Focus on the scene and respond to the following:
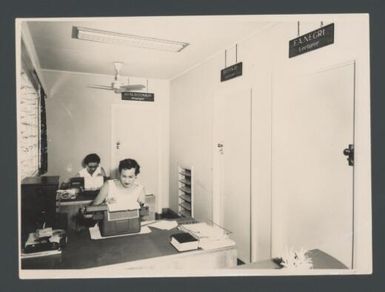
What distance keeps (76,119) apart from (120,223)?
3566mm

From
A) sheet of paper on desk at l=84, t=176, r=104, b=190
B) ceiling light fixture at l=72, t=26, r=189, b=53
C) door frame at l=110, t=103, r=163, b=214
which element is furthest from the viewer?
door frame at l=110, t=103, r=163, b=214

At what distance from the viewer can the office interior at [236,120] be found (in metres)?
1.93

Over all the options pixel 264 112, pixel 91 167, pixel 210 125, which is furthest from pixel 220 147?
pixel 91 167

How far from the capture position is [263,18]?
1.88m

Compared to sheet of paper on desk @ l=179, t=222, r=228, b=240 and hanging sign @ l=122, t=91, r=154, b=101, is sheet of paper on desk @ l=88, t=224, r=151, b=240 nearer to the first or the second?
sheet of paper on desk @ l=179, t=222, r=228, b=240

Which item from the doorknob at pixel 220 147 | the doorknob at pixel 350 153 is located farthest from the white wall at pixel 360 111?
the doorknob at pixel 220 147

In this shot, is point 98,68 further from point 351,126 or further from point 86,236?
point 351,126

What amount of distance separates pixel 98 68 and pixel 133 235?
3275 millimetres

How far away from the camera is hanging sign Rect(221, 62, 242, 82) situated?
127 inches

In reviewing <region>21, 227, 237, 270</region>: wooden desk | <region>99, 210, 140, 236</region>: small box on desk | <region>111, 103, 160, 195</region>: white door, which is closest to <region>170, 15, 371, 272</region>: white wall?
<region>111, 103, 160, 195</region>: white door

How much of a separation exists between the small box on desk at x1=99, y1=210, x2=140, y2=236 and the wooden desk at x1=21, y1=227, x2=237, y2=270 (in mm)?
50

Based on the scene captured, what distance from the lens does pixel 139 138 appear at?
5461 millimetres

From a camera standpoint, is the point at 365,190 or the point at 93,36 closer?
the point at 365,190

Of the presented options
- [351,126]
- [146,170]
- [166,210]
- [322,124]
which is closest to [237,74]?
[322,124]
